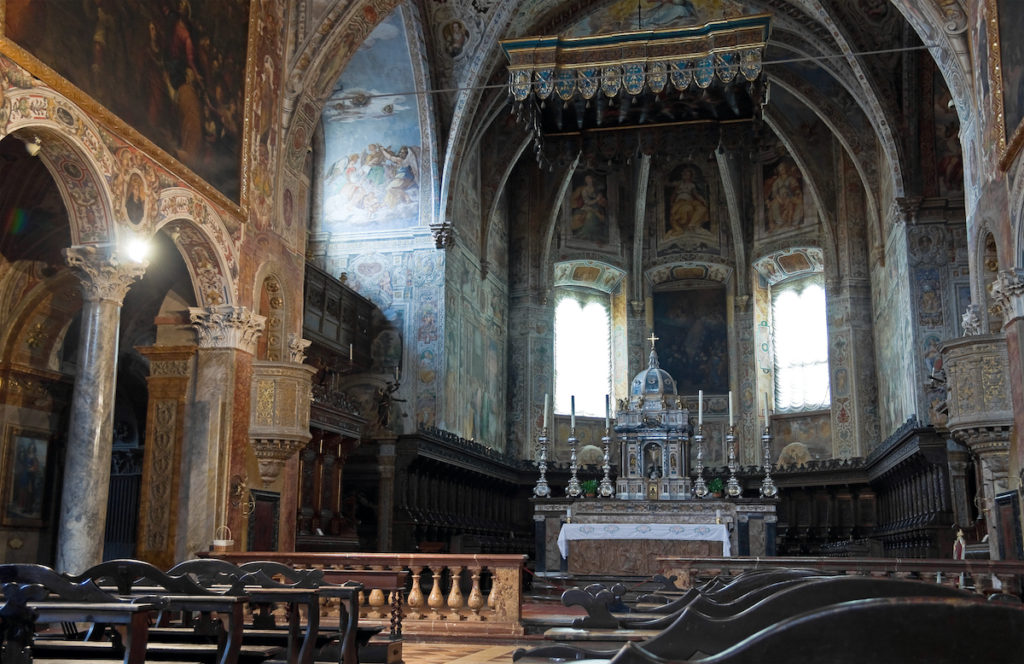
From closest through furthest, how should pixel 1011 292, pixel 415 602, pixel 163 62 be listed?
pixel 415 602 → pixel 1011 292 → pixel 163 62

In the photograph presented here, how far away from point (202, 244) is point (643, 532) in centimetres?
839

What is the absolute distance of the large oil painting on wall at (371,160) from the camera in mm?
22109

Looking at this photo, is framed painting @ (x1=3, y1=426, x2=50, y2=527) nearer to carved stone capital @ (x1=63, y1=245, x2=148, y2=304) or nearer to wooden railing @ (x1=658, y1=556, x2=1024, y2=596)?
carved stone capital @ (x1=63, y1=245, x2=148, y2=304)

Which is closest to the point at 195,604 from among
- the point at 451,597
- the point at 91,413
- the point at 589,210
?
A: the point at 451,597

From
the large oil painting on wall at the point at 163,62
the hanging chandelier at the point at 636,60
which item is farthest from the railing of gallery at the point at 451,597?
the hanging chandelier at the point at 636,60

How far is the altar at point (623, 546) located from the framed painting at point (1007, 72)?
778 centimetres

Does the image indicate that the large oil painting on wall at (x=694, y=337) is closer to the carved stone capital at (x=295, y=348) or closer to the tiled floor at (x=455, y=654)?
the carved stone capital at (x=295, y=348)

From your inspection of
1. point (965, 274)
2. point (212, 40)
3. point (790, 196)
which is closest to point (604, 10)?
point (790, 196)

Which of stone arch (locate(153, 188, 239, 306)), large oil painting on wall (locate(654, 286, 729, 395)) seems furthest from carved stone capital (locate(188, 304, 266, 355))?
large oil painting on wall (locate(654, 286, 729, 395))

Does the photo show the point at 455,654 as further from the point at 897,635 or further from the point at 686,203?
the point at 686,203

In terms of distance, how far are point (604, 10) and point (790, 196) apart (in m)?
7.75

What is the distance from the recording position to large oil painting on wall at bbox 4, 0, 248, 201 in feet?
34.7

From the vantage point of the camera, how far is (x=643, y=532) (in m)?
16.9

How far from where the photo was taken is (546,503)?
1809 centimetres
